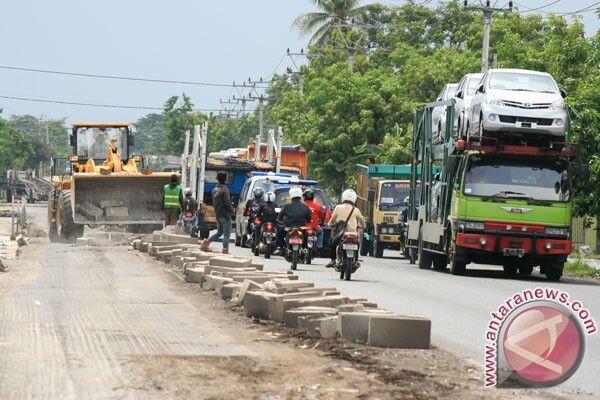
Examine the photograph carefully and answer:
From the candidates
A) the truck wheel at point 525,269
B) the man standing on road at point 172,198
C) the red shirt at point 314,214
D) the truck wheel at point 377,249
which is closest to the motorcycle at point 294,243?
the red shirt at point 314,214

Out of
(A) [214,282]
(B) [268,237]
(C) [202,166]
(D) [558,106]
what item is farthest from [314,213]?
(C) [202,166]

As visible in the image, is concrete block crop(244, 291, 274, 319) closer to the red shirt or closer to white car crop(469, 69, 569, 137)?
the red shirt

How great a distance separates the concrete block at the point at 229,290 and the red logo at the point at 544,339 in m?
8.35

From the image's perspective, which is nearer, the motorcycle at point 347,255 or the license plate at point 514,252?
the motorcycle at point 347,255

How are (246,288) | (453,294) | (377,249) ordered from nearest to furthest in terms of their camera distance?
(246,288)
(453,294)
(377,249)

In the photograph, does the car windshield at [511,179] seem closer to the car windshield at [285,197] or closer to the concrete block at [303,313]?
the car windshield at [285,197]

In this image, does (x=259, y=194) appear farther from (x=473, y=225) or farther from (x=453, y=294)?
(x=453, y=294)

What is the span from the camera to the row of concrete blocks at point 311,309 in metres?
13.1

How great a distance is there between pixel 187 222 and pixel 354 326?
25262 mm

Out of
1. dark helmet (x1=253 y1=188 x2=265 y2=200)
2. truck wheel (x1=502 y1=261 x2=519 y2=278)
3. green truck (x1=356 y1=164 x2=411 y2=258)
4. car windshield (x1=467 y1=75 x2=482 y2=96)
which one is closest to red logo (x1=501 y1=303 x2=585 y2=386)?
truck wheel (x1=502 y1=261 x2=519 y2=278)

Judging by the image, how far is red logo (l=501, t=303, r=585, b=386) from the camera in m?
9.03

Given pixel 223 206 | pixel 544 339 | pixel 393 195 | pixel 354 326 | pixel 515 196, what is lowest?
pixel 354 326

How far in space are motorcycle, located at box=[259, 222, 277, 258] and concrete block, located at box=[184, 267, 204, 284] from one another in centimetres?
947

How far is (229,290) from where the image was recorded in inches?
708
